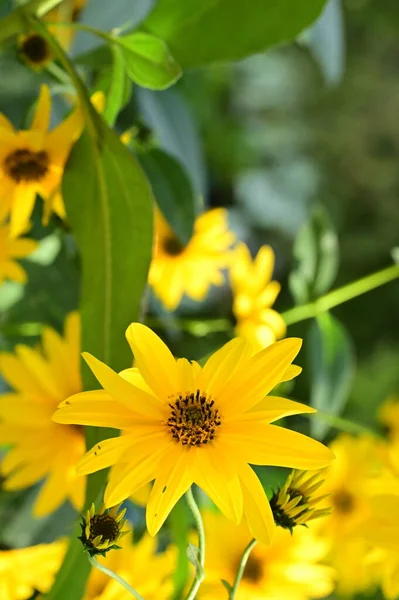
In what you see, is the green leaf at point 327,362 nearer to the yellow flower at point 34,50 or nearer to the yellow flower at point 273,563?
the yellow flower at point 273,563

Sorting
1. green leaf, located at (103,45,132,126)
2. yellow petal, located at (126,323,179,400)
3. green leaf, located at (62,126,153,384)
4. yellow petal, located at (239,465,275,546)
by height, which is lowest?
green leaf, located at (62,126,153,384)

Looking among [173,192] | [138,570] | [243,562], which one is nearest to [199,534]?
[243,562]

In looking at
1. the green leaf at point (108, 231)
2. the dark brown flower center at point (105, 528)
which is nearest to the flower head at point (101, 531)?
the dark brown flower center at point (105, 528)

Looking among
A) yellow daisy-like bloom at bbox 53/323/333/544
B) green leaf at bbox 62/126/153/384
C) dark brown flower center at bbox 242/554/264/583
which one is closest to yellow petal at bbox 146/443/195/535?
yellow daisy-like bloom at bbox 53/323/333/544

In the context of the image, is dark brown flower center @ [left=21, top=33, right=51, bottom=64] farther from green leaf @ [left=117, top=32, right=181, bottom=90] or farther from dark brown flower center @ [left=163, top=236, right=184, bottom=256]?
dark brown flower center @ [left=163, top=236, right=184, bottom=256]

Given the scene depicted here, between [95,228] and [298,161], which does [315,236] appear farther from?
[298,161]

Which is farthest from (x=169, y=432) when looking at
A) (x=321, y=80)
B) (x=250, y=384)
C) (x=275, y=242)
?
(x=321, y=80)
